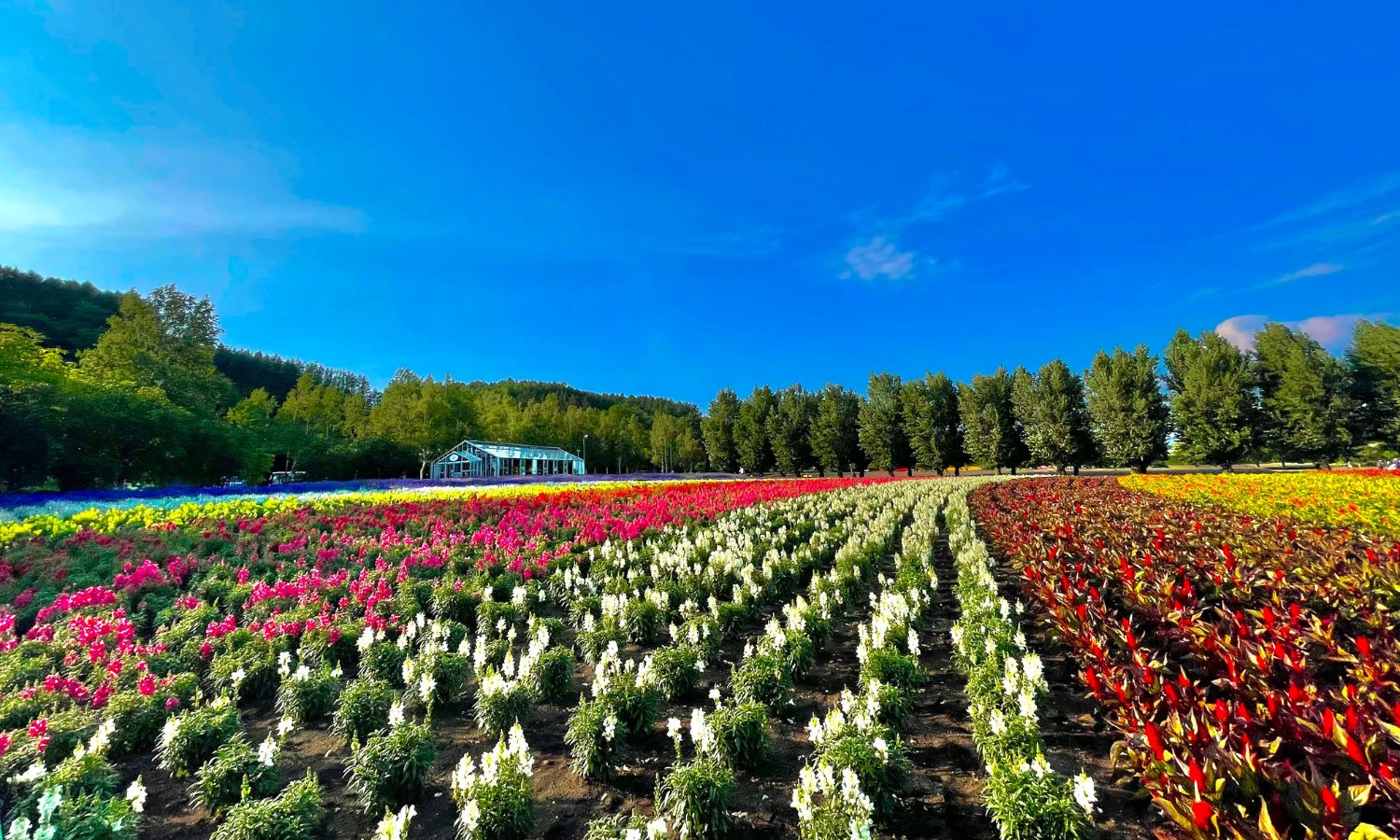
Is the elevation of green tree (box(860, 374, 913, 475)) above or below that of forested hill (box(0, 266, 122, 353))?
below

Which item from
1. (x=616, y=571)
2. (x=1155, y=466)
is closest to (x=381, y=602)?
(x=616, y=571)

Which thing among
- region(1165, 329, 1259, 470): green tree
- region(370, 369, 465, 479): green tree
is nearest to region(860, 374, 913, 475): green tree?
region(1165, 329, 1259, 470): green tree

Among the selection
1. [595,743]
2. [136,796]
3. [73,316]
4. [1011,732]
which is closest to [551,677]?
[595,743]

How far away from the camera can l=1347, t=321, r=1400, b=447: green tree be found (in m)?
36.3

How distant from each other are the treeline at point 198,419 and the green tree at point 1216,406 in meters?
55.0

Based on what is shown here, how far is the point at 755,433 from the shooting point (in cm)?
6794

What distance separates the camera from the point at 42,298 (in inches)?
2928

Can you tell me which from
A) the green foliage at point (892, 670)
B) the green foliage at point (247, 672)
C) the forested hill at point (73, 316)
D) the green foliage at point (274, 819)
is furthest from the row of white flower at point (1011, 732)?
the forested hill at point (73, 316)

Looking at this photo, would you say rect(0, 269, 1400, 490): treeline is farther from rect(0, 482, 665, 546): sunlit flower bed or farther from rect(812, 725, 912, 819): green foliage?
rect(812, 725, 912, 819): green foliage

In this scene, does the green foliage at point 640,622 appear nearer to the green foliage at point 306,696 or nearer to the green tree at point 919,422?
the green foliage at point 306,696

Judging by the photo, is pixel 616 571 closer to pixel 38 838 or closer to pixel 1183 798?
pixel 38 838

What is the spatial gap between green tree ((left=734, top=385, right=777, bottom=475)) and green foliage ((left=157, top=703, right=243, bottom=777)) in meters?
63.0

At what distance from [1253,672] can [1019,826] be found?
2188mm

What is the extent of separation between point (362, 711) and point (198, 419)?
35.4 m
